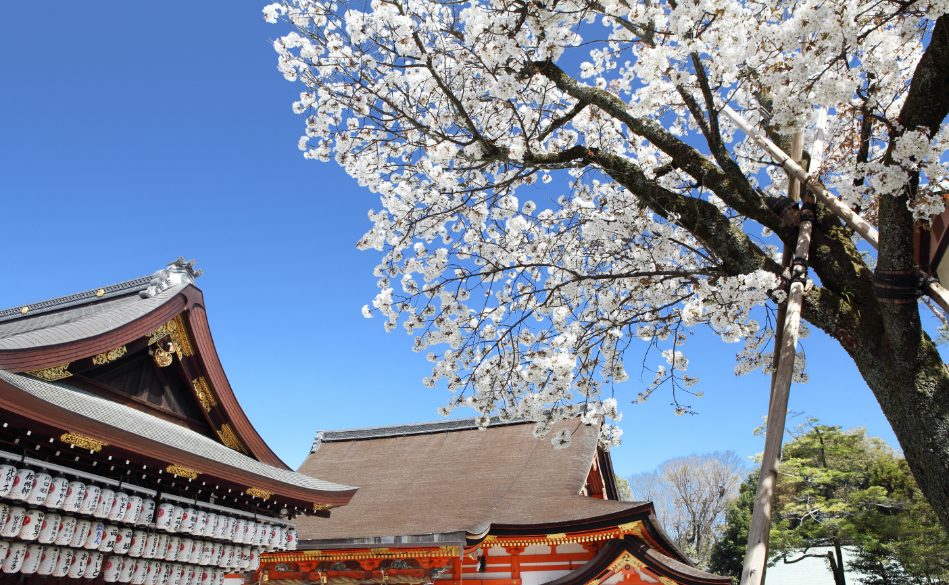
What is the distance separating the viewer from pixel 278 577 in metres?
8.00

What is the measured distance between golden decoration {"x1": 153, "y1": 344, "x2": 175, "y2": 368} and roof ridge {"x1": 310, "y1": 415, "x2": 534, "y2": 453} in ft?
22.4

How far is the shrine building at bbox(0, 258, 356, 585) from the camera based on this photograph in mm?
4098

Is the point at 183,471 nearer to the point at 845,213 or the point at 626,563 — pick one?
the point at 845,213

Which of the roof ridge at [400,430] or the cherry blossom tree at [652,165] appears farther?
the roof ridge at [400,430]

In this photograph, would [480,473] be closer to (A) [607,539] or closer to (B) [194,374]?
(A) [607,539]

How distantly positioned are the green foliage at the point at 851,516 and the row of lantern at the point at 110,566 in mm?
16522

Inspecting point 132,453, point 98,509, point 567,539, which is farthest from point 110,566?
point 567,539

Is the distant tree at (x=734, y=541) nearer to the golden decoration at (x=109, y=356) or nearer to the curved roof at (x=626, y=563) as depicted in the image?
the curved roof at (x=626, y=563)

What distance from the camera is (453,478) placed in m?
9.78

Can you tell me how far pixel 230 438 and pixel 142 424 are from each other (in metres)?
1.72

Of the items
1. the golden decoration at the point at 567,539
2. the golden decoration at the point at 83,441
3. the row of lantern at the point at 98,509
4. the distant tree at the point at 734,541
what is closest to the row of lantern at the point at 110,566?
the row of lantern at the point at 98,509

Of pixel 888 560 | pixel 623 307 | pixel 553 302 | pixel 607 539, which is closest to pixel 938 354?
pixel 623 307

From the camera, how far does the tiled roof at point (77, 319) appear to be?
4.84 m

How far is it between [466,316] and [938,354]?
3.31m
